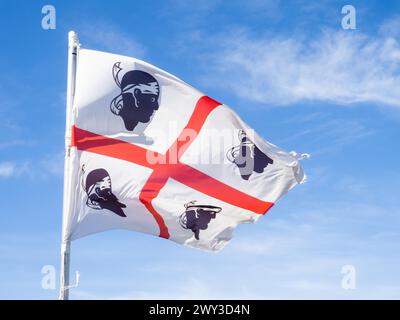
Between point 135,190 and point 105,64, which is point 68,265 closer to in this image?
point 135,190

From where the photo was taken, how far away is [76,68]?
17.3m

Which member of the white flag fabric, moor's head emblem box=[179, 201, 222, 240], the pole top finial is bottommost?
moor's head emblem box=[179, 201, 222, 240]

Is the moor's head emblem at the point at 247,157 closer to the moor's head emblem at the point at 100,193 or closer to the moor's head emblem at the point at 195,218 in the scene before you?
the moor's head emblem at the point at 195,218

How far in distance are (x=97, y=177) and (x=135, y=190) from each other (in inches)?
40.1

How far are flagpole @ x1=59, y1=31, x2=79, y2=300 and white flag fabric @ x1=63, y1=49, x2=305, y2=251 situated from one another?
7cm

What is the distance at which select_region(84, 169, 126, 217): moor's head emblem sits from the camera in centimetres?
1678

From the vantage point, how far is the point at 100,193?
55.4 ft

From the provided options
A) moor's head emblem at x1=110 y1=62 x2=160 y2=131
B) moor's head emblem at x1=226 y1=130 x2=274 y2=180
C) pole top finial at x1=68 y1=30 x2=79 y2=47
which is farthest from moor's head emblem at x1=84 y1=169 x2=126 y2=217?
moor's head emblem at x1=226 y1=130 x2=274 y2=180

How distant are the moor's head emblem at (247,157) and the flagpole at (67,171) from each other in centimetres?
429

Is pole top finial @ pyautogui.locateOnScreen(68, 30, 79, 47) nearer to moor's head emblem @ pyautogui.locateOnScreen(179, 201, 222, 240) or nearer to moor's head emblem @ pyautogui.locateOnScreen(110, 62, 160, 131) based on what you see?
moor's head emblem @ pyautogui.locateOnScreen(110, 62, 160, 131)

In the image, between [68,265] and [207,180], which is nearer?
[68,265]

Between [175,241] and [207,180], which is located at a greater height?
[207,180]
